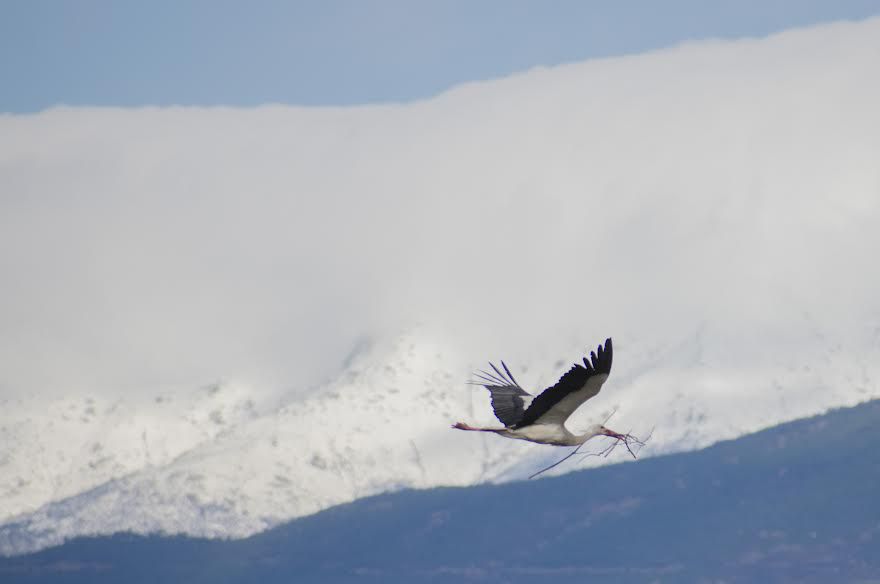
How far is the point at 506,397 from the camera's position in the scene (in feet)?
151

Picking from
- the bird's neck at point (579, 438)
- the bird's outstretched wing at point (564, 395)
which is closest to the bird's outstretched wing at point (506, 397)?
the bird's outstretched wing at point (564, 395)

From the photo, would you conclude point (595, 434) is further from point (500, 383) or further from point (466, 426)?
point (500, 383)

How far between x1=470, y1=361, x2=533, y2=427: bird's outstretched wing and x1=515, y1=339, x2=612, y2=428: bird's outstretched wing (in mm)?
1510

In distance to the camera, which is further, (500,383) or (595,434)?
(500,383)

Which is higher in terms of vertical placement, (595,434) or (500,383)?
(500,383)

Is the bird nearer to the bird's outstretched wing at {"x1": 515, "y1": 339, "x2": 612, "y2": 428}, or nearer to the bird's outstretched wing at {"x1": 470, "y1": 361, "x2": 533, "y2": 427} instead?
the bird's outstretched wing at {"x1": 515, "y1": 339, "x2": 612, "y2": 428}

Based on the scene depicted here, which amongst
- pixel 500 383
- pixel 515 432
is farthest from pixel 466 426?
pixel 500 383

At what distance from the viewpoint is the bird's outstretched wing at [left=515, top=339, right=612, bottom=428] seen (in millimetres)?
40906

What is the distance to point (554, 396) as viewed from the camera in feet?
135

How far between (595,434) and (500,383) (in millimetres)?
8290

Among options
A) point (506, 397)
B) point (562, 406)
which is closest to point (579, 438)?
point (562, 406)

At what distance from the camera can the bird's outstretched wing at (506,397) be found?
145 ft

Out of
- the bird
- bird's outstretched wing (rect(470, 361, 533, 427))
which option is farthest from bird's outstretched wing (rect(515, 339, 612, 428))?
bird's outstretched wing (rect(470, 361, 533, 427))

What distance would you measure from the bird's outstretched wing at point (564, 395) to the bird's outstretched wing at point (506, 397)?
59.5 inches
